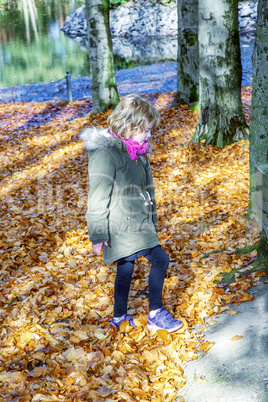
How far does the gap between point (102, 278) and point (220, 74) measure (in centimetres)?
454

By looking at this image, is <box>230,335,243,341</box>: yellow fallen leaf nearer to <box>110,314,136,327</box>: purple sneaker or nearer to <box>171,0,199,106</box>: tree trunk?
<box>110,314,136,327</box>: purple sneaker

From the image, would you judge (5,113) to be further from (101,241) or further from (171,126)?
(101,241)

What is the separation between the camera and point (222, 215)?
17.4 ft

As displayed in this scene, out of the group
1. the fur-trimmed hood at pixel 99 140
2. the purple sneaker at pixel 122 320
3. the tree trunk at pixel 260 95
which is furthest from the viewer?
the tree trunk at pixel 260 95

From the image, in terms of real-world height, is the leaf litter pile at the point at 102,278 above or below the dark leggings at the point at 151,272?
below

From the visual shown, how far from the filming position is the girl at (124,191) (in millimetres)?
2730

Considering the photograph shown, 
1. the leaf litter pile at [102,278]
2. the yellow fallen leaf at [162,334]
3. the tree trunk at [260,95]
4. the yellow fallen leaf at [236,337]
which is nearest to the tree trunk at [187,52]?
the leaf litter pile at [102,278]

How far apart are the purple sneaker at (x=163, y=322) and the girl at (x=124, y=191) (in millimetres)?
267

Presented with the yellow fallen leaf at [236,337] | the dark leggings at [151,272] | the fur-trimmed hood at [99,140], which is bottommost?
the yellow fallen leaf at [236,337]

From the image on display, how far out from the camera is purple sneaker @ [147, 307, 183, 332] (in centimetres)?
318

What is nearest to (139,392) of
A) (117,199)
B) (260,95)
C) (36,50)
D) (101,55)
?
(117,199)

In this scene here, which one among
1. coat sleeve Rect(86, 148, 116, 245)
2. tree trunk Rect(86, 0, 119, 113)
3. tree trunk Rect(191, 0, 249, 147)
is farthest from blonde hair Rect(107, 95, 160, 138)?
tree trunk Rect(86, 0, 119, 113)

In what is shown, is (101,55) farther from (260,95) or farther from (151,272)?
(151,272)

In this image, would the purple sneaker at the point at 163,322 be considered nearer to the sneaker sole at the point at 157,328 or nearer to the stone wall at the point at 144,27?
the sneaker sole at the point at 157,328
